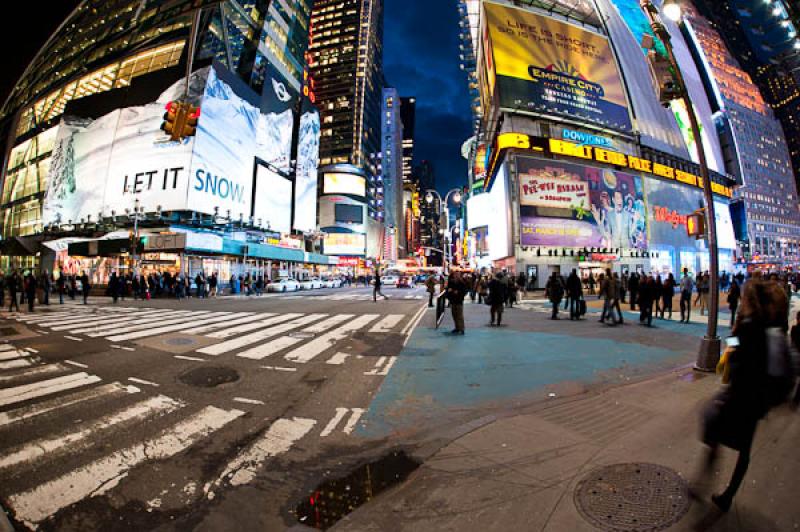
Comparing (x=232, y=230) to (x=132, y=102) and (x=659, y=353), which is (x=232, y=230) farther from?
(x=659, y=353)

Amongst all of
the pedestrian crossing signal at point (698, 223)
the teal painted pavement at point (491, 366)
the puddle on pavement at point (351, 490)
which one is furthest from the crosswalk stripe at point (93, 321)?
the pedestrian crossing signal at point (698, 223)

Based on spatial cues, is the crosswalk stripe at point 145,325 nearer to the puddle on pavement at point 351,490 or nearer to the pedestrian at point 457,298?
the pedestrian at point 457,298

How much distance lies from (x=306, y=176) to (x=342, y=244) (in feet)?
138

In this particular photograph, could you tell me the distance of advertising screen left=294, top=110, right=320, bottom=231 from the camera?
198ft

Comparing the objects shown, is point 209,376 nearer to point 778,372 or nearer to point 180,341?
point 180,341

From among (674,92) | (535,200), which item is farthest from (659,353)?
(535,200)

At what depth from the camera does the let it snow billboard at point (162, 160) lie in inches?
1481

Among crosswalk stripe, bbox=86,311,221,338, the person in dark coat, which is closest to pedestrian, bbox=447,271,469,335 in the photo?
the person in dark coat

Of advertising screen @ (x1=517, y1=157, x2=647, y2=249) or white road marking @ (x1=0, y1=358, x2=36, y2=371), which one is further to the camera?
advertising screen @ (x1=517, y1=157, x2=647, y2=249)

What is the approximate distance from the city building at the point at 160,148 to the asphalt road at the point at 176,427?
27934 mm

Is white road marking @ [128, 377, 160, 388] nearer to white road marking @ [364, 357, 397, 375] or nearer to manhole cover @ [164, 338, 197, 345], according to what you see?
manhole cover @ [164, 338, 197, 345]

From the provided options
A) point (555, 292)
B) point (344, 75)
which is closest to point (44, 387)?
point (555, 292)

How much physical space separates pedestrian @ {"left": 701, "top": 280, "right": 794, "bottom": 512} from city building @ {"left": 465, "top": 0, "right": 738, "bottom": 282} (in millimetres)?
37733

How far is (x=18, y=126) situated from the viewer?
61.1 metres
